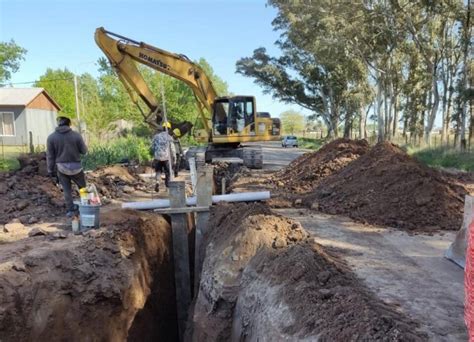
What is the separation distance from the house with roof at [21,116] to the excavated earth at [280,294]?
93.9ft

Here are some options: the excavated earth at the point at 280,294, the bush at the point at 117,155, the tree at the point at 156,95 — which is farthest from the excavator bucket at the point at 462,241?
the tree at the point at 156,95

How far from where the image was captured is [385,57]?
1206 inches

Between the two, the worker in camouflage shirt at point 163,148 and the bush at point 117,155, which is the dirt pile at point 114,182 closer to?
the worker in camouflage shirt at point 163,148

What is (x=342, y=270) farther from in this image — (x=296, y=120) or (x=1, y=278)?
(x=296, y=120)

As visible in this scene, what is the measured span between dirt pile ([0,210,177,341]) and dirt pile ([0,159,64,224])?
1980 millimetres

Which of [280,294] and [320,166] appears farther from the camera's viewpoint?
[320,166]

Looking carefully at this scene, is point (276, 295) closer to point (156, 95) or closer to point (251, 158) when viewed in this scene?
point (251, 158)

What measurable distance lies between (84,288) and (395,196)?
5.58 meters

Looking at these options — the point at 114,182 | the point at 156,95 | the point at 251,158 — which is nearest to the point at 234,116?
the point at 251,158

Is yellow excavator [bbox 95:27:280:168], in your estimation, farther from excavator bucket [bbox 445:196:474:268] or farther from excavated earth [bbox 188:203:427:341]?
excavator bucket [bbox 445:196:474:268]

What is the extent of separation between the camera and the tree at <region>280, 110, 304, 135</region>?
120m

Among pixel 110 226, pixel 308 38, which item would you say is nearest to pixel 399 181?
pixel 110 226

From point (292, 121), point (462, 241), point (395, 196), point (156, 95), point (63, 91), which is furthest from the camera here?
point (292, 121)

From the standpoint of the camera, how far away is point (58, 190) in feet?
36.4
